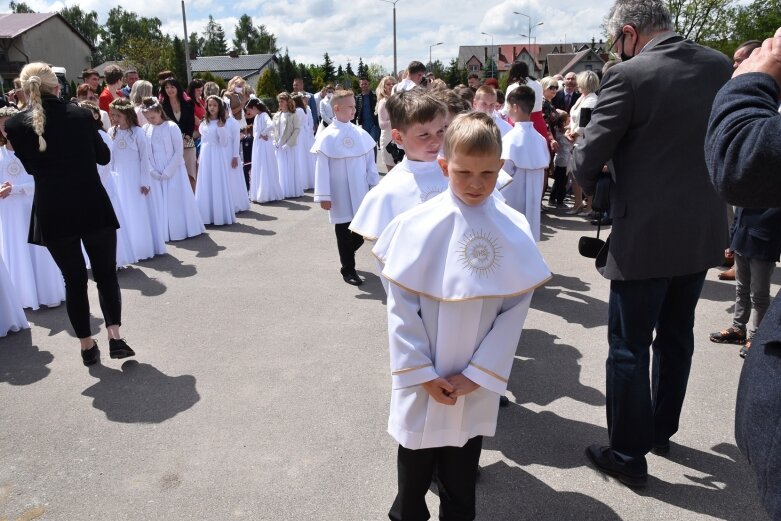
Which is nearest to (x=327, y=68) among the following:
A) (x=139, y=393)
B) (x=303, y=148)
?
(x=303, y=148)

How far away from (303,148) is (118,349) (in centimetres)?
923

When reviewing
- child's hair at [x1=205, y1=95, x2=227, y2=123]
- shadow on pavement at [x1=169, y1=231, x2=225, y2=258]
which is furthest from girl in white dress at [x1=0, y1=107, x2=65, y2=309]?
child's hair at [x1=205, y1=95, x2=227, y2=123]

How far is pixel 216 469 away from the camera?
3.46 meters

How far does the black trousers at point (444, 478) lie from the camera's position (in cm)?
254

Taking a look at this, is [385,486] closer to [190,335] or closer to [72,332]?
[190,335]

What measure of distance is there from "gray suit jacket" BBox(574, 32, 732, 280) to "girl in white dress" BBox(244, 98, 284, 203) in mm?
9894

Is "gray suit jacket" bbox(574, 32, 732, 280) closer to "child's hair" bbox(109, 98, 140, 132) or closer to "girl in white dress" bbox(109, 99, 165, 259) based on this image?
"child's hair" bbox(109, 98, 140, 132)

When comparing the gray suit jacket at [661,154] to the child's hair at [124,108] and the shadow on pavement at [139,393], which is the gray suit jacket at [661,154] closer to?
the shadow on pavement at [139,393]

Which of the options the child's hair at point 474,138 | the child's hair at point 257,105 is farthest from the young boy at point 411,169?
the child's hair at point 257,105

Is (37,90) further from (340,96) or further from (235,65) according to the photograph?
(235,65)

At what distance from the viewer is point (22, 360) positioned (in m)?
5.07

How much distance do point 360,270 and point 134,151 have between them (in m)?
3.33

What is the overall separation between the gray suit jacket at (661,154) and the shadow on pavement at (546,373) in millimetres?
1489

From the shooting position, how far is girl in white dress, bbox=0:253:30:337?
550 centimetres
